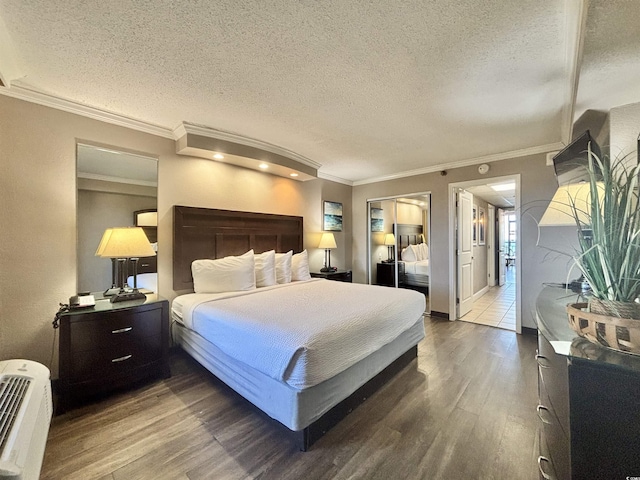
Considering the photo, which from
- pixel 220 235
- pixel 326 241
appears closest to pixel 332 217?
pixel 326 241

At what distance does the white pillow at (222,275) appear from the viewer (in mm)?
2891

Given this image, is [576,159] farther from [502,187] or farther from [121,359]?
[121,359]

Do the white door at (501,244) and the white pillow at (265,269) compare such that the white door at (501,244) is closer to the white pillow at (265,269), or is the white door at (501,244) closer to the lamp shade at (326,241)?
the lamp shade at (326,241)

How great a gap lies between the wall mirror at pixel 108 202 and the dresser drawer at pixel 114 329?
63 cm

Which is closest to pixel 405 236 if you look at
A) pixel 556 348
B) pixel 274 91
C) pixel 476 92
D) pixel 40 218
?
pixel 476 92

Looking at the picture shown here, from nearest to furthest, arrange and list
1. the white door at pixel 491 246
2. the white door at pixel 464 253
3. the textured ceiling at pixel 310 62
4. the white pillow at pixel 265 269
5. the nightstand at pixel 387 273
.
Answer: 1. the textured ceiling at pixel 310 62
2. the white pillow at pixel 265 269
3. the white door at pixel 464 253
4. the nightstand at pixel 387 273
5. the white door at pixel 491 246

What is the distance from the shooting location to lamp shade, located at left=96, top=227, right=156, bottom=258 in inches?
89.7

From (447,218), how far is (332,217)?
6.63 ft

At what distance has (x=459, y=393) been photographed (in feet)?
7.11

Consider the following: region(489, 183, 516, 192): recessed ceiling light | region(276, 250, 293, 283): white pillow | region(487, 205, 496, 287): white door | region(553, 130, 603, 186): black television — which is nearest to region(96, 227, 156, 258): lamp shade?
region(276, 250, 293, 283): white pillow

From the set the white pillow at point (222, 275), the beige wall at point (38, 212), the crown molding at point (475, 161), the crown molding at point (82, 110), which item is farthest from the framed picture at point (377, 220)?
the beige wall at point (38, 212)

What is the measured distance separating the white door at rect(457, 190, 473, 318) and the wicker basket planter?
3573mm

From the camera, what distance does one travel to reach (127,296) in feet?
7.89

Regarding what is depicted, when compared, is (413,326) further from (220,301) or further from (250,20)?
(250,20)
